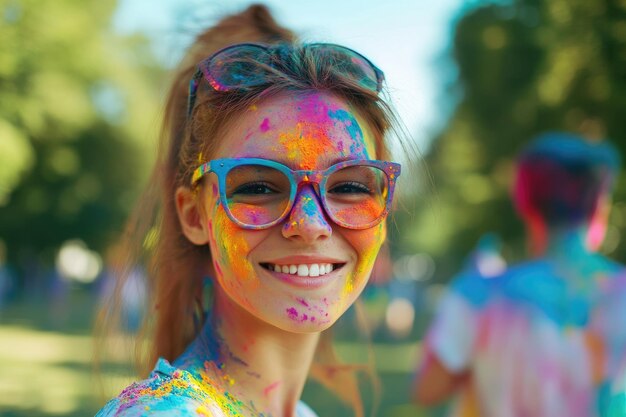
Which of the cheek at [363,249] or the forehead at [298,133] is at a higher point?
the forehead at [298,133]

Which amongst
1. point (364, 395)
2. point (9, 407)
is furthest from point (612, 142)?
point (9, 407)

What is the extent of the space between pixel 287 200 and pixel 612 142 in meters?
10.9

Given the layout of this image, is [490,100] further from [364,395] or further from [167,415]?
[167,415]

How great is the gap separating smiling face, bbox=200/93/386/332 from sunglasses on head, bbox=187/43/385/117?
0.28ft

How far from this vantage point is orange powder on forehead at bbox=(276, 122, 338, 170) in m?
1.72

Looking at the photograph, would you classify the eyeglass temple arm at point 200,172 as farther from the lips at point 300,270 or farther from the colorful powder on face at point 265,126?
the lips at point 300,270

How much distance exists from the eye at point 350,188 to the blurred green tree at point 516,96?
355 inches

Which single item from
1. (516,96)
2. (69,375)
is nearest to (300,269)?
(69,375)

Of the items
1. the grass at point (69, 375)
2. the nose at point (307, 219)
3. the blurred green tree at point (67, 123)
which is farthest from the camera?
the blurred green tree at point (67, 123)

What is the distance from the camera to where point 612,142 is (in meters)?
11.4

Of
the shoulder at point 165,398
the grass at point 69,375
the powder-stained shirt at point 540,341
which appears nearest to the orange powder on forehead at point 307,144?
the shoulder at point 165,398

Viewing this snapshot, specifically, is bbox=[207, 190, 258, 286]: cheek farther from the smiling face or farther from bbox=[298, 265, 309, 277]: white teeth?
bbox=[298, 265, 309, 277]: white teeth

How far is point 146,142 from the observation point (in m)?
24.1

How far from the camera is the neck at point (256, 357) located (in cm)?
182
